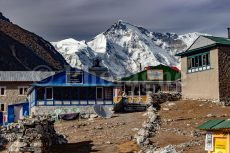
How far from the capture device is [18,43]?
153375 mm

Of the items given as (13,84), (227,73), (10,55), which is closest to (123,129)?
(227,73)

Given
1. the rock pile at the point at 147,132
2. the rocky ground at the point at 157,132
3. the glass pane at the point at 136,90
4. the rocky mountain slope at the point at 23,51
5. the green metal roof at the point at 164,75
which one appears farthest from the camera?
the rocky mountain slope at the point at 23,51

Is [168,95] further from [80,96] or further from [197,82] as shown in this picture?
[80,96]

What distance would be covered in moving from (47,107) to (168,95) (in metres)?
13.0

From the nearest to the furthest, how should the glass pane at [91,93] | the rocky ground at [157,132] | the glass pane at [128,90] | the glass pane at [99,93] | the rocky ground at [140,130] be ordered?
the rocky ground at [140,130]
the rocky ground at [157,132]
the glass pane at [91,93]
the glass pane at [99,93]
the glass pane at [128,90]

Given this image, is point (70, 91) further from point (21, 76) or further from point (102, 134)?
point (21, 76)

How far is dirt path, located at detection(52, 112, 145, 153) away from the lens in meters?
28.3

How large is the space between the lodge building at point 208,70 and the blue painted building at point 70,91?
29.1 ft

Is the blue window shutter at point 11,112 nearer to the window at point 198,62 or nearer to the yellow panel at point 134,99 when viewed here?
the yellow panel at point 134,99

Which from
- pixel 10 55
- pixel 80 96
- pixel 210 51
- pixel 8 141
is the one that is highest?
pixel 10 55

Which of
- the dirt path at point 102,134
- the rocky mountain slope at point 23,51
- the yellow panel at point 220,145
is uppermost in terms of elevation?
the rocky mountain slope at point 23,51

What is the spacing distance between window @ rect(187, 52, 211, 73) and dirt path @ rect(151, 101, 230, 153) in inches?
145

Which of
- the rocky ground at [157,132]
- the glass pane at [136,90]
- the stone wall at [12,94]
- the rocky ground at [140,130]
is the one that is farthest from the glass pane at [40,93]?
the stone wall at [12,94]

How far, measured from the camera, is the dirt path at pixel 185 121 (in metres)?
27.1
